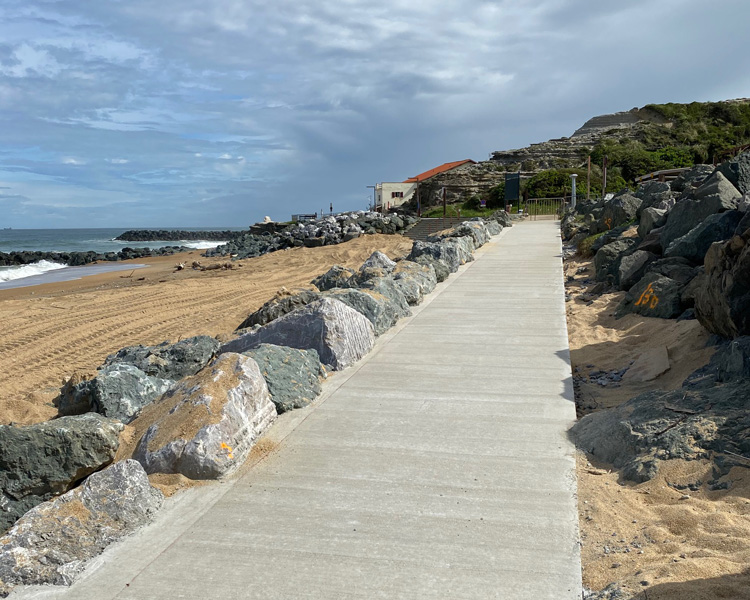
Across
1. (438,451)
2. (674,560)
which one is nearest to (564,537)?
(674,560)

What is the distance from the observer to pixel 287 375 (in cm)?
573

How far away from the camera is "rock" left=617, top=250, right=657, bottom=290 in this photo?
10.8 m

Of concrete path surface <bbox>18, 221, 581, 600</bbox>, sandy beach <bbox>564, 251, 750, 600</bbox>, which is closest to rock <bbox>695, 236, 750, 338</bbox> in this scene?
concrete path surface <bbox>18, 221, 581, 600</bbox>

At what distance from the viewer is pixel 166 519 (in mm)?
3867

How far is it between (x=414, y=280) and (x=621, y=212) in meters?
10.4

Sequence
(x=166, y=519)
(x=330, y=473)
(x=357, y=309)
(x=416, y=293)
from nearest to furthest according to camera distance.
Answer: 1. (x=166, y=519)
2. (x=330, y=473)
3. (x=357, y=309)
4. (x=416, y=293)

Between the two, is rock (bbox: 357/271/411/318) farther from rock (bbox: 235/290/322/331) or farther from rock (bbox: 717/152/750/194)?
rock (bbox: 717/152/750/194)

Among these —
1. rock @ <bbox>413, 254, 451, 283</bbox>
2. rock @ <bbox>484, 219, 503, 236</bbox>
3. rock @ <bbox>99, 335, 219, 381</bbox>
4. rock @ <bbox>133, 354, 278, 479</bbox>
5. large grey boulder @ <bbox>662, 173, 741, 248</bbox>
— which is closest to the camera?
rock @ <bbox>133, 354, 278, 479</bbox>

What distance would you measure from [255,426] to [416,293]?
17.9ft

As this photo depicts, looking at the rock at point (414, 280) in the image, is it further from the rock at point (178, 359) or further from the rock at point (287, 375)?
the rock at point (287, 375)

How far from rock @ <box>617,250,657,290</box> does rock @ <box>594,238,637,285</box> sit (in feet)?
0.86

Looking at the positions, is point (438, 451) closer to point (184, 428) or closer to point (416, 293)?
point (184, 428)

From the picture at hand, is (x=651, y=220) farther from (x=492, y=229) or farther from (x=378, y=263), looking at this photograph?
(x=492, y=229)

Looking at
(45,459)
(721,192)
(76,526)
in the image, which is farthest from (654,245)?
(76,526)
